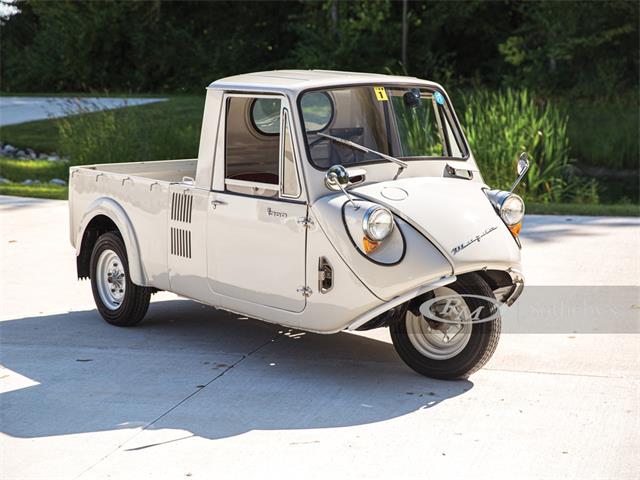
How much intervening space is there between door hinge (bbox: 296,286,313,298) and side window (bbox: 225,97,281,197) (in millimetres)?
1045

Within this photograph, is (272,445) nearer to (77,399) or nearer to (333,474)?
(333,474)

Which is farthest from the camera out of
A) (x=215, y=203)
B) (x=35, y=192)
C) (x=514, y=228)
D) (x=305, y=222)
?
(x=35, y=192)

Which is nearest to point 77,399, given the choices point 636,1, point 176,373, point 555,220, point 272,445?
point 176,373

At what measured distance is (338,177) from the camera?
6164 millimetres

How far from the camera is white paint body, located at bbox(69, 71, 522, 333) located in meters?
6.03

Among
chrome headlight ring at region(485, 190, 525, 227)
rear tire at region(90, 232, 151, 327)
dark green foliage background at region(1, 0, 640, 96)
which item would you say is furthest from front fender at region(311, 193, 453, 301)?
dark green foliage background at region(1, 0, 640, 96)

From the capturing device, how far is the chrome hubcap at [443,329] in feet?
20.3

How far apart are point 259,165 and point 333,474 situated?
294 centimetres

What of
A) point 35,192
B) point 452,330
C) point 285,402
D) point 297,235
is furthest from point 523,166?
point 35,192

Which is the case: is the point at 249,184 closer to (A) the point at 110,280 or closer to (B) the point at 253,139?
(B) the point at 253,139

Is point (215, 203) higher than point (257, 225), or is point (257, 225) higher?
point (215, 203)

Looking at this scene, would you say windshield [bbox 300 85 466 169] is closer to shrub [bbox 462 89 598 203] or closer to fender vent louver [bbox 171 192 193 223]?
fender vent louver [bbox 171 192 193 223]

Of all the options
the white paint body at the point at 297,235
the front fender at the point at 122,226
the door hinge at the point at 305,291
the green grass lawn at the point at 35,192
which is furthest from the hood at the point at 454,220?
the green grass lawn at the point at 35,192

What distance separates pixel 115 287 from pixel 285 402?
2.39 meters
